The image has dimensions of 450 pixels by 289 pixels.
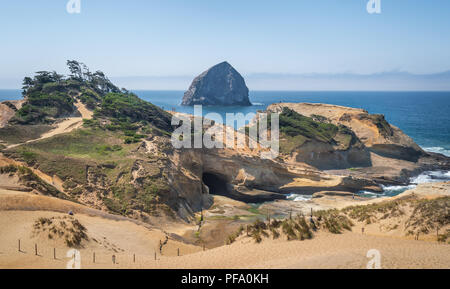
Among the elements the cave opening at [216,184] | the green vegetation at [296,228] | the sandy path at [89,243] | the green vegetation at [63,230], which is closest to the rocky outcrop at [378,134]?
the cave opening at [216,184]

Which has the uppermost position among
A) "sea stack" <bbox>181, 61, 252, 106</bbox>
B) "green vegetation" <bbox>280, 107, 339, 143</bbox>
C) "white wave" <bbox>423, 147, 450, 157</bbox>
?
"sea stack" <bbox>181, 61, 252, 106</bbox>

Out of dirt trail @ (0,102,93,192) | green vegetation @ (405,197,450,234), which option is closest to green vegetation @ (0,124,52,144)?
dirt trail @ (0,102,93,192)

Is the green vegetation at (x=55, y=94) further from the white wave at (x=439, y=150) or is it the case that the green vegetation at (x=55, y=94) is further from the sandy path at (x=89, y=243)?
the white wave at (x=439, y=150)

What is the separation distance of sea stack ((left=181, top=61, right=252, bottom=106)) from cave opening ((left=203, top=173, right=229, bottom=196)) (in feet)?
321

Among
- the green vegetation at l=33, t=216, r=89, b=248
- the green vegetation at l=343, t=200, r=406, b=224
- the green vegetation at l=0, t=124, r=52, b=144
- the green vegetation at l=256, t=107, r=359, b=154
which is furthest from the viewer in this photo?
the green vegetation at l=256, t=107, r=359, b=154

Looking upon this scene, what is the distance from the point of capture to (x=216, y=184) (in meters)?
42.2

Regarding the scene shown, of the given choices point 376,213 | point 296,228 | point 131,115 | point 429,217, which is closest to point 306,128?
point 131,115

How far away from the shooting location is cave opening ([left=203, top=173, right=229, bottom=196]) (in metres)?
41.1

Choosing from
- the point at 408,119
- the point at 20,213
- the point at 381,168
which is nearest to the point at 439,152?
the point at 381,168

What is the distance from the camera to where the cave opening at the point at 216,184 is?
41.1 meters

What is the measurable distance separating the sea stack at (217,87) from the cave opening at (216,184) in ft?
321

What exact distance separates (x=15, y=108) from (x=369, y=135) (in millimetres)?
55820

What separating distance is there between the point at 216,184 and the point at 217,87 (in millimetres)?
101513

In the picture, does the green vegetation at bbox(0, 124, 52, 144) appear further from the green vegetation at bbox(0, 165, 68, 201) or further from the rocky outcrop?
the rocky outcrop
